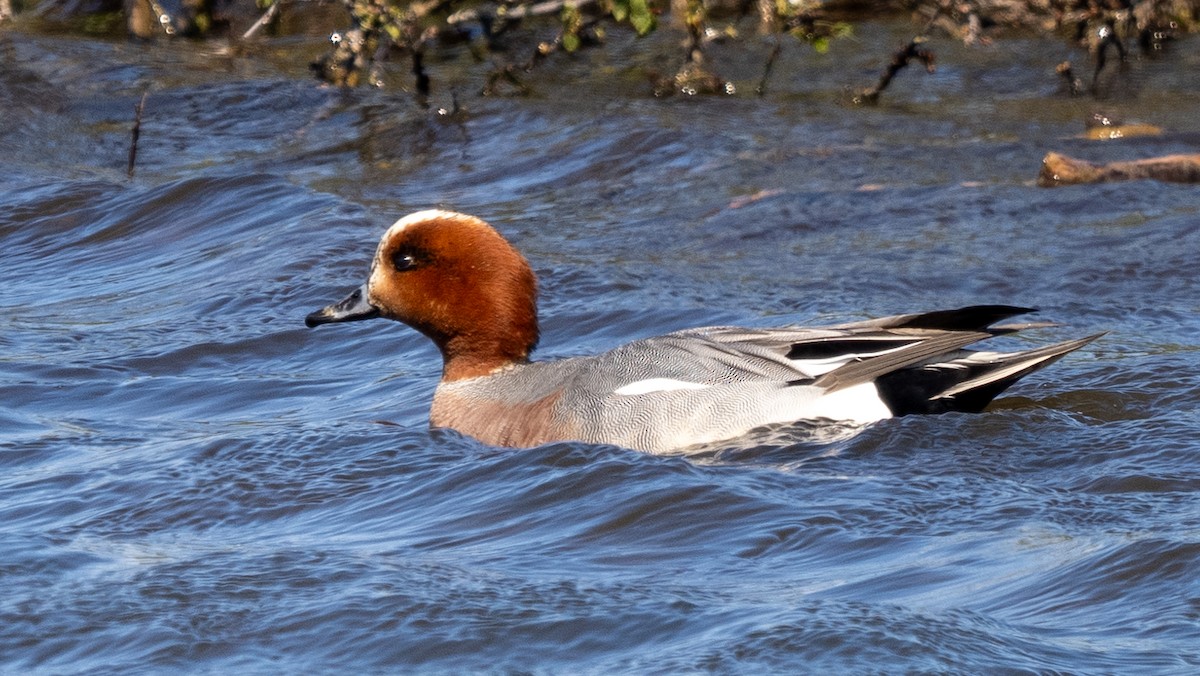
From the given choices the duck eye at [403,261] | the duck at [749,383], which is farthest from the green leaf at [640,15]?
the duck at [749,383]

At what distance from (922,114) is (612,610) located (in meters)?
6.57

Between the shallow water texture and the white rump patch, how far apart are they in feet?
0.71

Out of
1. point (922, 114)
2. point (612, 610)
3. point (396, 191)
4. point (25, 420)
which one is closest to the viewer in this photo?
point (612, 610)

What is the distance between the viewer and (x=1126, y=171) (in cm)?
797

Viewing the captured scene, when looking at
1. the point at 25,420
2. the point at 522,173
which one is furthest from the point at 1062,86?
the point at 25,420

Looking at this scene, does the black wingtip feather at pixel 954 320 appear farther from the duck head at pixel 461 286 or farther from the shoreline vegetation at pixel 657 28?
the shoreline vegetation at pixel 657 28

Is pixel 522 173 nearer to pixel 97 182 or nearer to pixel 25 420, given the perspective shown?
pixel 97 182

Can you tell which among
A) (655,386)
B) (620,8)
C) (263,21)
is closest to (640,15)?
(620,8)

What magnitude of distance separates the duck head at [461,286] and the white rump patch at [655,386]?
67cm

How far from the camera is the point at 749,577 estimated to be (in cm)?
400

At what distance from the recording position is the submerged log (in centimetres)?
795

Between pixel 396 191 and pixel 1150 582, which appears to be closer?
pixel 1150 582

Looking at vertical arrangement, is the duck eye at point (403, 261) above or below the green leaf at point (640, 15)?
below

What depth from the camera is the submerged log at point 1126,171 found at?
313 inches
